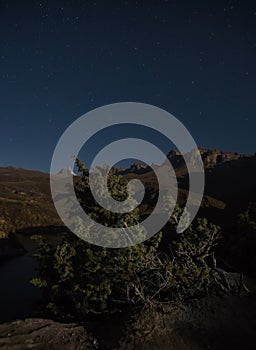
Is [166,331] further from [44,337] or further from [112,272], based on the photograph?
[44,337]

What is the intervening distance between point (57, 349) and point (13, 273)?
42.9 metres

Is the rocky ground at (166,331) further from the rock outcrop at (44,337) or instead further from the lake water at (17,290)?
the lake water at (17,290)

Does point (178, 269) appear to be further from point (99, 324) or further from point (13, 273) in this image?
point (13, 273)

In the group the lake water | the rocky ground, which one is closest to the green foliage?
the rocky ground

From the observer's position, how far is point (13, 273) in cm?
4762

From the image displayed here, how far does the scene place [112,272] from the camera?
14.6 m

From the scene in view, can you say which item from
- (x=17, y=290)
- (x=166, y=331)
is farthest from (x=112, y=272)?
(x=17, y=290)

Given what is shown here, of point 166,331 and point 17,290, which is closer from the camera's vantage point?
point 166,331

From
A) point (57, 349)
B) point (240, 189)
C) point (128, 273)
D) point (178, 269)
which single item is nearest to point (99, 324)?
point (57, 349)

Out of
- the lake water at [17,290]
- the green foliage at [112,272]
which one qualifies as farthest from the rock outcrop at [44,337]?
the lake water at [17,290]

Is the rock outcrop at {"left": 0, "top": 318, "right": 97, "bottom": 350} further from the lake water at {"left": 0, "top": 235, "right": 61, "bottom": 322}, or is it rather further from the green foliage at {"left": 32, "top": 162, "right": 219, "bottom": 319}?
the lake water at {"left": 0, "top": 235, "right": 61, "bottom": 322}

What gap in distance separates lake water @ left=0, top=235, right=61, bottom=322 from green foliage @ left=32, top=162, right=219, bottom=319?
19237 millimetres

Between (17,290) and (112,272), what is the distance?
1244 inches

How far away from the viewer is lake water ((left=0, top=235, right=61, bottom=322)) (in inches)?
1242
